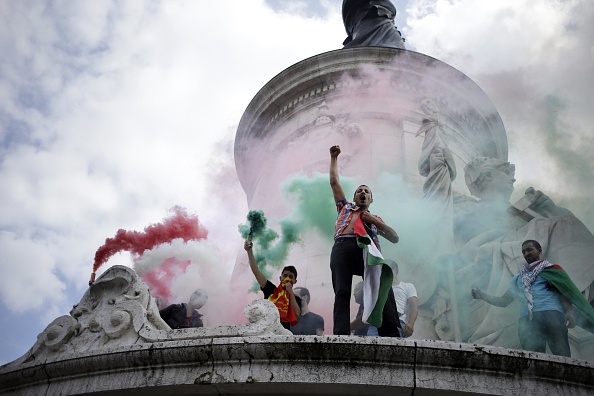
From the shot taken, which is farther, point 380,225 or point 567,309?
point 380,225

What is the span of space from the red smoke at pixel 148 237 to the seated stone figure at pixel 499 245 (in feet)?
19.9

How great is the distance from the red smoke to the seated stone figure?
239 inches

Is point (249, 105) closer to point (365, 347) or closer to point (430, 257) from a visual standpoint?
point (430, 257)

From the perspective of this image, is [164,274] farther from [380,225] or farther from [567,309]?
[567,309]

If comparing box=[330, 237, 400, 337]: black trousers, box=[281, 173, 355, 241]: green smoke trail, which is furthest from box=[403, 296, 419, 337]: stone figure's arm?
box=[281, 173, 355, 241]: green smoke trail

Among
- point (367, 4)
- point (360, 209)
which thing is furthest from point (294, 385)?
point (367, 4)

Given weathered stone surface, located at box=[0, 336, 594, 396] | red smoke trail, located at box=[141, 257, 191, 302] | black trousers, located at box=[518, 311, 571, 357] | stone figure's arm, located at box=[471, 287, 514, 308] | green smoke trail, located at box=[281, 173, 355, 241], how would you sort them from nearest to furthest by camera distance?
weathered stone surface, located at box=[0, 336, 594, 396] < black trousers, located at box=[518, 311, 571, 357] < stone figure's arm, located at box=[471, 287, 514, 308] < green smoke trail, located at box=[281, 173, 355, 241] < red smoke trail, located at box=[141, 257, 191, 302]

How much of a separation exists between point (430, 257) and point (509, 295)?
2406 millimetres

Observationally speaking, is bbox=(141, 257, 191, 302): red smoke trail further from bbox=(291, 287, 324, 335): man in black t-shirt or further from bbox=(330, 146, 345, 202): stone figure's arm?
bbox=(330, 146, 345, 202): stone figure's arm

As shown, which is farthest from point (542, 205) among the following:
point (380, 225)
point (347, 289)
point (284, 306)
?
point (284, 306)

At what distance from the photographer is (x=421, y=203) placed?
1049 cm

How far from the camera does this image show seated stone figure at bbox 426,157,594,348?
26.5 ft

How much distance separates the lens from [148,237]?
13562mm

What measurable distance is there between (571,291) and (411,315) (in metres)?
1.78
